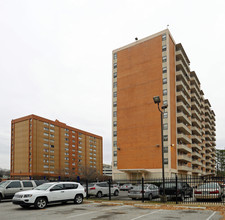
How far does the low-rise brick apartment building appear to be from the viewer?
100 m

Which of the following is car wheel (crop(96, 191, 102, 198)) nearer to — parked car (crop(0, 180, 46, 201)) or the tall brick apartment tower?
parked car (crop(0, 180, 46, 201))

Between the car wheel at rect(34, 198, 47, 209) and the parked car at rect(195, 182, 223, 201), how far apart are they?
427 inches

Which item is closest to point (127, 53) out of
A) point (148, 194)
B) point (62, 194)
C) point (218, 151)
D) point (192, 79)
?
point (192, 79)

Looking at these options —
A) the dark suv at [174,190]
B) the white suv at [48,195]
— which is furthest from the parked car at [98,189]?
the dark suv at [174,190]

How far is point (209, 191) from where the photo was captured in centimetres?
1991

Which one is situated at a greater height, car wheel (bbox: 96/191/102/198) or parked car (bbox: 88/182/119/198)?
parked car (bbox: 88/182/119/198)

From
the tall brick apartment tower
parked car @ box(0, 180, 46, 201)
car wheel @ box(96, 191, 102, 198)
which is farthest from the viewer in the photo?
the tall brick apartment tower

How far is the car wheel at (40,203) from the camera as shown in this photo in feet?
55.0

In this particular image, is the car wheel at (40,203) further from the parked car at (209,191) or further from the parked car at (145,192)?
the parked car at (209,191)

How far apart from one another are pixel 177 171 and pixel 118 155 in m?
13.3

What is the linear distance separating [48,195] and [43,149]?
89.7 meters

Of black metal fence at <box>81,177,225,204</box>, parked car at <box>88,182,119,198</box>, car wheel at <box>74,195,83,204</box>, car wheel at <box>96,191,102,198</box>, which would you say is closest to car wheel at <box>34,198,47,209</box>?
car wheel at <box>74,195,83,204</box>

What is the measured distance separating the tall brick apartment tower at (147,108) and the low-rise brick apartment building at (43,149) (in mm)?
41333

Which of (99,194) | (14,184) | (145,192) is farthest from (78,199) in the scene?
(99,194)
